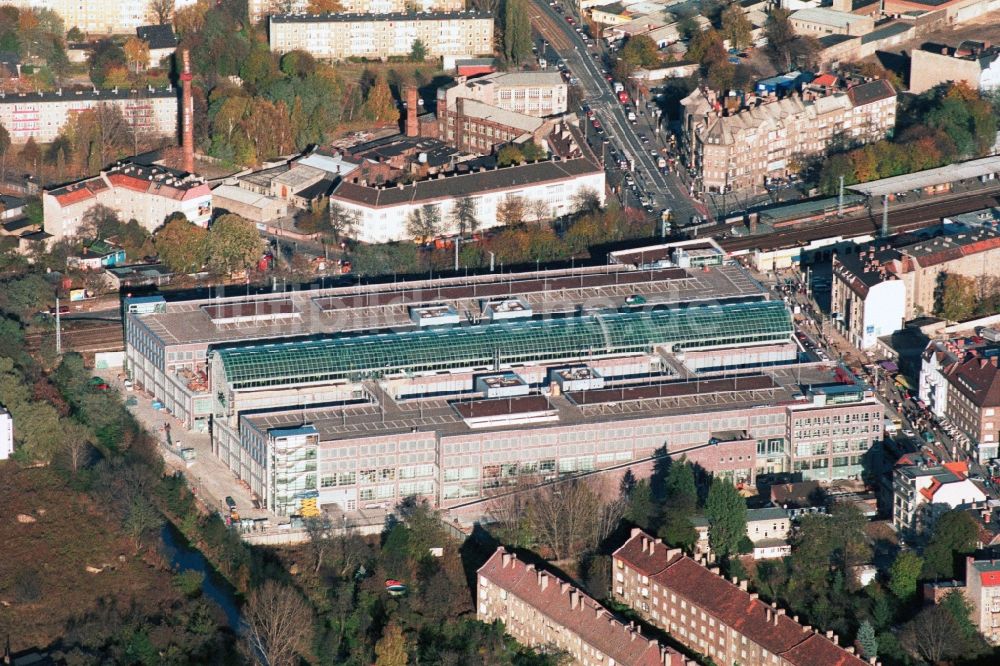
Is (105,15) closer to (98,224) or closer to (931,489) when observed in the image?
(98,224)

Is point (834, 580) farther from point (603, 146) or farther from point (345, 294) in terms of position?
point (603, 146)

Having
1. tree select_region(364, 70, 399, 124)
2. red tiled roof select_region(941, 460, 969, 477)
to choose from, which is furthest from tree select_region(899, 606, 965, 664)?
tree select_region(364, 70, 399, 124)

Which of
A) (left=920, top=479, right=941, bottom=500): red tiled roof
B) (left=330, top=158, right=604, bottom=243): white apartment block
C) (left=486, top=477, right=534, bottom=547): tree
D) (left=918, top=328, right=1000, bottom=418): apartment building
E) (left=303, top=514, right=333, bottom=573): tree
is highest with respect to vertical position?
(left=330, top=158, right=604, bottom=243): white apartment block

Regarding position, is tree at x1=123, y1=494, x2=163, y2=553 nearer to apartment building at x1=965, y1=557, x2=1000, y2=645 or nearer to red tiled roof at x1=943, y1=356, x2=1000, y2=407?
apartment building at x1=965, y1=557, x2=1000, y2=645

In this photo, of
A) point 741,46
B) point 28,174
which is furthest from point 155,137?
point 741,46

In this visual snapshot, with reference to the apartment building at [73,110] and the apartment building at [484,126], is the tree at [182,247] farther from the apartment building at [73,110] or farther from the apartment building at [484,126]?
the apartment building at [484,126]
